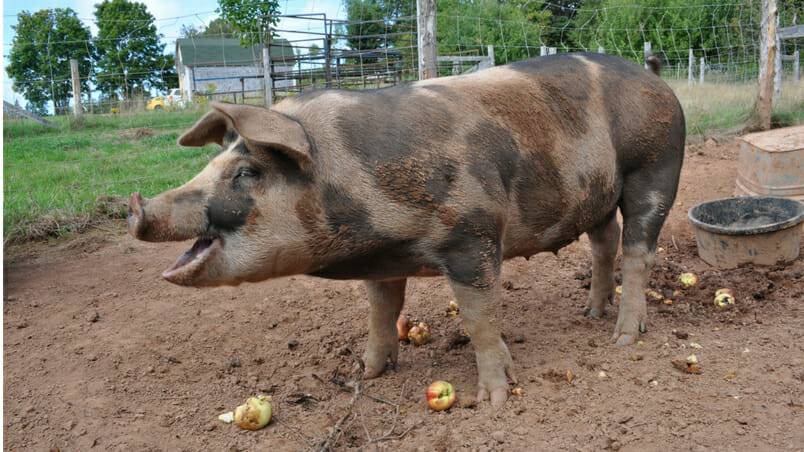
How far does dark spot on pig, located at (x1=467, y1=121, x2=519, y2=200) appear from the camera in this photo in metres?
3.42

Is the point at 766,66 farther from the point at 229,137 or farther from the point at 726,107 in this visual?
the point at 229,137

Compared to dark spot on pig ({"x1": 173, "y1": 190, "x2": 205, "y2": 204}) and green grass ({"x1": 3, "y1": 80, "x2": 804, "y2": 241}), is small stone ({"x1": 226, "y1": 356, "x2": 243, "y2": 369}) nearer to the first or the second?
dark spot on pig ({"x1": 173, "y1": 190, "x2": 205, "y2": 204})

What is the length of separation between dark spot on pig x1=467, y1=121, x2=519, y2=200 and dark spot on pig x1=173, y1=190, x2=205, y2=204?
127 centimetres

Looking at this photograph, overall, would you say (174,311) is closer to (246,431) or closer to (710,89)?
(246,431)

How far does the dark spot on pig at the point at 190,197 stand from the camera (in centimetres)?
294

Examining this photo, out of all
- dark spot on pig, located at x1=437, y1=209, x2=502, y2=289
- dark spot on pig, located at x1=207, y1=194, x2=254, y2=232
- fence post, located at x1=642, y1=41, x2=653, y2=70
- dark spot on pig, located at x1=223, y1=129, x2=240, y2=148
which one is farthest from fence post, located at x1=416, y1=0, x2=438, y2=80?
dark spot on pig, located at x1=207, y1=194, x2=254, y2=232

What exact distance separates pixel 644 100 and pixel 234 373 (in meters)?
2.97

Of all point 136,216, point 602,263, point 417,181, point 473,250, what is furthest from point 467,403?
point 136,216

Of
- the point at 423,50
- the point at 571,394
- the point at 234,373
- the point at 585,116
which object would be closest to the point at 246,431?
the point at 234,373

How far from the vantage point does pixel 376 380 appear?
4105 mm

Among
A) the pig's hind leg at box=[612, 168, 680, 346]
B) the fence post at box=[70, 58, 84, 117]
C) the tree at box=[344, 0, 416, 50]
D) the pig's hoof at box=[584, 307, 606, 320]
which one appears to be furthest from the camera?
the fence post at box=[70, 58, 84, 117]

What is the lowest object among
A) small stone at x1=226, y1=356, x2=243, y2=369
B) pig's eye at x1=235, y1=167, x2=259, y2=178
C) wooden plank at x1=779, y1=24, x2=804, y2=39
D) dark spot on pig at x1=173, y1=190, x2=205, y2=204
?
small stone at x1=226, y1=356, x2=243, y2=369

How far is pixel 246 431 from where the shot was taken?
3523mm

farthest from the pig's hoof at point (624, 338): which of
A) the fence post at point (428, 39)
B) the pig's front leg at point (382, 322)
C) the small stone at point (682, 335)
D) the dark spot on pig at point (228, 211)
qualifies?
the fence post at point (428, 39)
